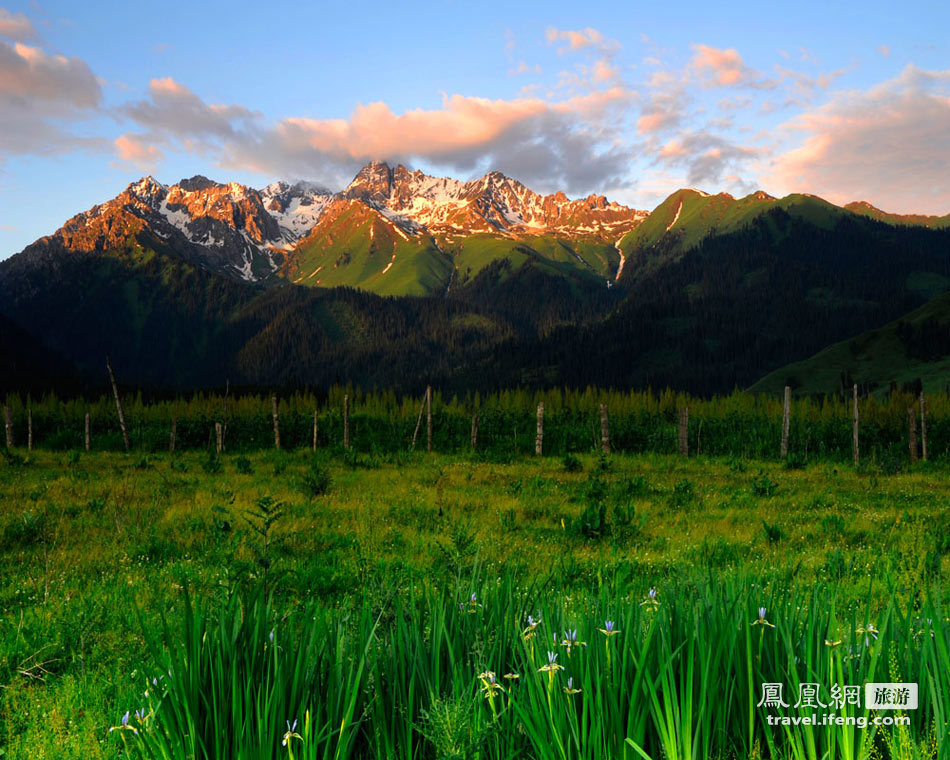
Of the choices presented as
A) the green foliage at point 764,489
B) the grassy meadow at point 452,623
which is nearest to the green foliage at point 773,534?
the grassy meadow at point 452,623

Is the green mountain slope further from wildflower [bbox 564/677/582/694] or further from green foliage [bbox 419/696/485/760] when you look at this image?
green foliage [bbox 419/696/485/760]

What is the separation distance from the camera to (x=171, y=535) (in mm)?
10875

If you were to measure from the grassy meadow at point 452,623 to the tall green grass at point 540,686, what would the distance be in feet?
0.04

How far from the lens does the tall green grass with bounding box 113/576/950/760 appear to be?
5.63 feet

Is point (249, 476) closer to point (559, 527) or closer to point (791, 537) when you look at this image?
point (559, 527)

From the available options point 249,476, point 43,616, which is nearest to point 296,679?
point 43,616

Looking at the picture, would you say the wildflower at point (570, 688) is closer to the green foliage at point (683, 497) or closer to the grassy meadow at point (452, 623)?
the grassy meadow at point (452, 623)

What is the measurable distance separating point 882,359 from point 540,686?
650 ft

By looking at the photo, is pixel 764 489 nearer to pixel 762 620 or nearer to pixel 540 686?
pixel 762 620

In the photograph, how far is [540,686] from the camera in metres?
1.83

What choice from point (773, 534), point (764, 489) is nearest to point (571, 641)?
point (773, 534)

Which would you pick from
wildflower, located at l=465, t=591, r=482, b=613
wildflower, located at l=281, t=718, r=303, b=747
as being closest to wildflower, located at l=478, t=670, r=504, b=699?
wildflower, located at l=465, t=591, r=482, b=613

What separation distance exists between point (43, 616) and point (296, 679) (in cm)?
642

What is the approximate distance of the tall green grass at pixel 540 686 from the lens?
1716 millimetres
